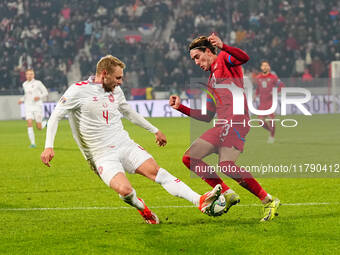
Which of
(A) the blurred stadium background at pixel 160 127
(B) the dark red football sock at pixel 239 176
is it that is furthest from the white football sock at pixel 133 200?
(B) the dark red football sock at pixel 239 176

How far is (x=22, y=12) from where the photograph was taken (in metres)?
36.7

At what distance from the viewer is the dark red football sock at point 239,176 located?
688cm

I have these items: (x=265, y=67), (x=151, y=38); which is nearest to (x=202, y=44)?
(x=265, y=67)

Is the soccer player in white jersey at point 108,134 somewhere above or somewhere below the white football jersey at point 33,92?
above

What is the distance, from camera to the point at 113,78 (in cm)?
671

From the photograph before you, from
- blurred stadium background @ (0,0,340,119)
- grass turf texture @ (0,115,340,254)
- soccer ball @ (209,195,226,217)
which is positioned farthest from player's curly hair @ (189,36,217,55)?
blurred stadium background @ (0,0,340,119)

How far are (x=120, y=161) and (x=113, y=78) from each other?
32.5 inches

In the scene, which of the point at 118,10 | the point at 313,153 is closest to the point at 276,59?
the point at 118,10

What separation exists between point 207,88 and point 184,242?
5.86 feet

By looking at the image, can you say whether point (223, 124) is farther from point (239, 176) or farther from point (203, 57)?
point (203, 57)

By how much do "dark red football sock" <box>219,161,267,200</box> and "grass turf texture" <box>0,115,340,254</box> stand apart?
1.06ft

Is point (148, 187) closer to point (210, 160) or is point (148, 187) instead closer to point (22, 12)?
point (210, 160)

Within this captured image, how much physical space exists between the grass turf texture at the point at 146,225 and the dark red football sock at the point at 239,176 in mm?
322

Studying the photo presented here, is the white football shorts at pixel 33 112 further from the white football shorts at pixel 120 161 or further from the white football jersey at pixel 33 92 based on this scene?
the white football shorts at pixel 120 161
